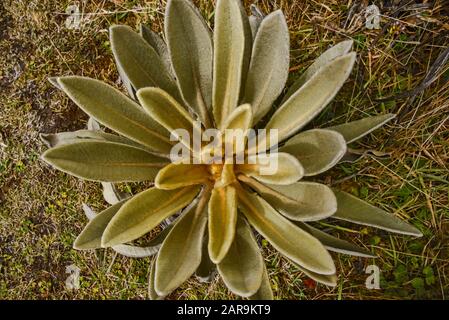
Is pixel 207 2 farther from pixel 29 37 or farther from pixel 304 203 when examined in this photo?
pixel 304 203

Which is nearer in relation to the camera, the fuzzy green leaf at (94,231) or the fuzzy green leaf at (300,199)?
the fuzzy green leaf at (300,199)

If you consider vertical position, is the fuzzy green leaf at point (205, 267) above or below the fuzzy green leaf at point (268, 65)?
below

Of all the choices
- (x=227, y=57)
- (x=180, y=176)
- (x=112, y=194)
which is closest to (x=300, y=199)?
(x=180, y=176)

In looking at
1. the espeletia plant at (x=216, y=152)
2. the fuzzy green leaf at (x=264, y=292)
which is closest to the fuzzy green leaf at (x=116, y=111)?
the espeletia plant at (x=216, y=152)

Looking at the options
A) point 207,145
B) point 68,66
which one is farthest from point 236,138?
point 68,66

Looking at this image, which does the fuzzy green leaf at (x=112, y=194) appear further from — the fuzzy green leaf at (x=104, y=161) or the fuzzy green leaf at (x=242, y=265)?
the fuzzy green leaf at (x=242, y=265)
